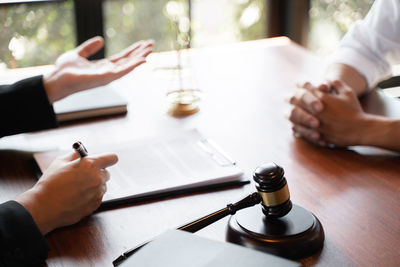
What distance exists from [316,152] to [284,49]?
82 centimetres

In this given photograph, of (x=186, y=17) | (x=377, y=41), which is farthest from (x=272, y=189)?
(x=186, y=17)

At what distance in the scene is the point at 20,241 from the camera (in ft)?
3.05

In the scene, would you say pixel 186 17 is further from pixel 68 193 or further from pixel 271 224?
pixel 271 224

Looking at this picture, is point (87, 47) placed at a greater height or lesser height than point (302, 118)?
greater

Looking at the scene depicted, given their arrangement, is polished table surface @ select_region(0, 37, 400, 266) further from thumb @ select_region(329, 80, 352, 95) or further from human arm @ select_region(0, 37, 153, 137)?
thumb @ select_region(329, 80, 352, 95)

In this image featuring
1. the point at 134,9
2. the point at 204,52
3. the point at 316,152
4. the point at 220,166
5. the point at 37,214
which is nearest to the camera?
the point at 37,214

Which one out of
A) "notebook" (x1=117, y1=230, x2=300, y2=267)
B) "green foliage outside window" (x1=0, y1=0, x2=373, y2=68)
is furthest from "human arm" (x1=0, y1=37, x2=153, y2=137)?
"green foliage outside window" (x1=0, y1=0, x2=373, y2=68)

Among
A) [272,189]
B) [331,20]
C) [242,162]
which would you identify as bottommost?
[331,20]

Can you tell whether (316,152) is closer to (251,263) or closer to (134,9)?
(251,263)

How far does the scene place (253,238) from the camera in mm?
885

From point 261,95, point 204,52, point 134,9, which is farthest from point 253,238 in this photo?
point 134,9

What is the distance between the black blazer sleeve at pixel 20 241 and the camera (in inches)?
35.8

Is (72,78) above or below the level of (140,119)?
above

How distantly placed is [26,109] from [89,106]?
18cm
